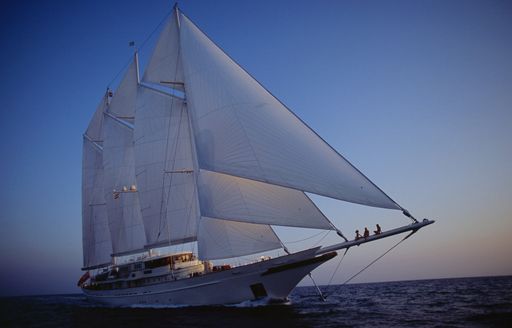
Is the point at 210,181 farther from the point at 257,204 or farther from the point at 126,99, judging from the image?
the point at 126,99

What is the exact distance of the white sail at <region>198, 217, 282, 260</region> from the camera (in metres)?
20.6

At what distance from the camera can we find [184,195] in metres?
27.8

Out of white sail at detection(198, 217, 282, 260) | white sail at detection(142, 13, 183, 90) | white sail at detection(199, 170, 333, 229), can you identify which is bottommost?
white sail at detection(198, 217, 282, 260)

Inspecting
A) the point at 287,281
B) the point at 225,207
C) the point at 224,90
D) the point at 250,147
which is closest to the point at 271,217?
the point at 225,207

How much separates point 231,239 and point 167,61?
14.7m

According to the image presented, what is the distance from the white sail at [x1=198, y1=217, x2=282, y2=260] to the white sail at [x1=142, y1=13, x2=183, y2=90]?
11.7 metres

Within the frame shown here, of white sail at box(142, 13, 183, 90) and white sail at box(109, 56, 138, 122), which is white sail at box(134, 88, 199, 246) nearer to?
white sail at box(142, 13, 183, 90)

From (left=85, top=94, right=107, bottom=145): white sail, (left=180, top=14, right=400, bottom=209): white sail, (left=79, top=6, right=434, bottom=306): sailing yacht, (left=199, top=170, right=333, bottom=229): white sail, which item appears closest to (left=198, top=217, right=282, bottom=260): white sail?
(left=79, top=6, right=434, bottom=306): sailing yacht

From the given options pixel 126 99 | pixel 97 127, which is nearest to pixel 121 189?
pixel 126 99

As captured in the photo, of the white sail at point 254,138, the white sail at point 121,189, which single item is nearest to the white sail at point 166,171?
the white sail at point 121,189

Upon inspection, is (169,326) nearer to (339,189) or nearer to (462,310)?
(339,189)

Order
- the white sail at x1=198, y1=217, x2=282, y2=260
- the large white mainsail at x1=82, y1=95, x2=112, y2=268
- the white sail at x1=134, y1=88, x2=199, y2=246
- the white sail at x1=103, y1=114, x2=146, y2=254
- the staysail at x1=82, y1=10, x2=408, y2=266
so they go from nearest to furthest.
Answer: the staysail at x1=82, y1=10, x2=408, y2=266, the white sail at x1=198, y1=217, x2=282, y2=260, the white sail at x1=134, y1=88, x2=199, y2=246, the white sail at x1=103, y1=114, x2=146, y2=254, the large white mainsail at x1=82, y1=95, x2=112, y2=268

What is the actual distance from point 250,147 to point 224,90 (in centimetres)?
421

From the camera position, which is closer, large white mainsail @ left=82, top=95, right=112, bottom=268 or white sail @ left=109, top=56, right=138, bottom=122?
white sail @ left=109, top=56, right=138, bottom=122
